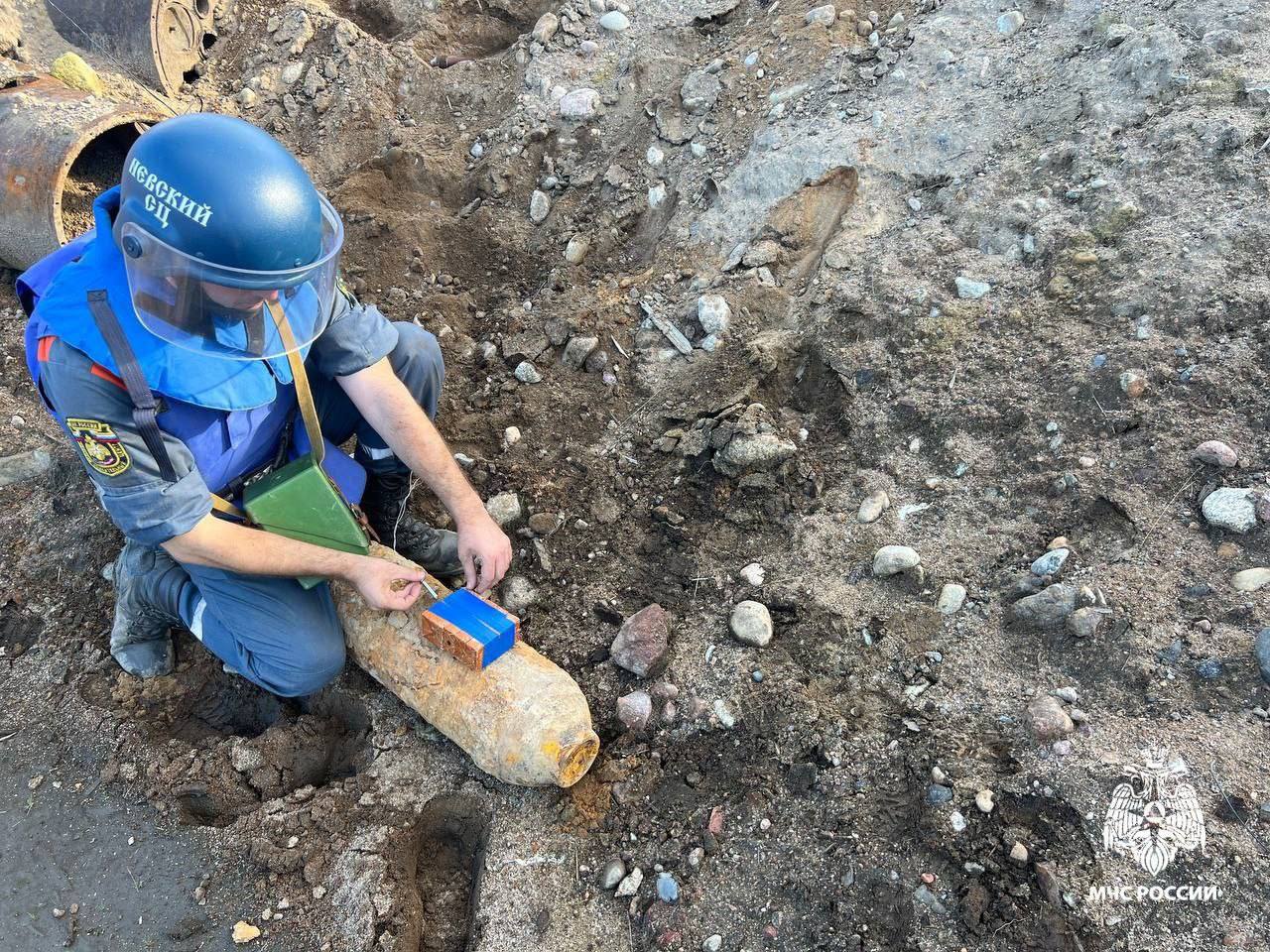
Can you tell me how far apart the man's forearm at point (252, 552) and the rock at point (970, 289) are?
84.7 inches

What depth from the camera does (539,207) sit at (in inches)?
157

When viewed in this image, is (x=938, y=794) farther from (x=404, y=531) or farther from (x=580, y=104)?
(x=580, y=104)

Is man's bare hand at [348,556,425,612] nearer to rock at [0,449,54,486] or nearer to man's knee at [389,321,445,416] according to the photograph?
man's knee at [389,321,445,416]

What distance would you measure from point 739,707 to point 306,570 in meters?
1.20

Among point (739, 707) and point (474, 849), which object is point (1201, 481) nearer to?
point (739, 707)

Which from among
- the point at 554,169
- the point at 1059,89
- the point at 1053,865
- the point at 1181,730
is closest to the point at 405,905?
the point at 1053,865

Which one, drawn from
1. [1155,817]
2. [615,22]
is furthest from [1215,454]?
[615,22]

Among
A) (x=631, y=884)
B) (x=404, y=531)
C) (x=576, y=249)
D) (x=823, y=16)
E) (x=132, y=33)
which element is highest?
(x=132, y=33)

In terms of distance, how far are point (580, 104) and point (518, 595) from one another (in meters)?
2.69

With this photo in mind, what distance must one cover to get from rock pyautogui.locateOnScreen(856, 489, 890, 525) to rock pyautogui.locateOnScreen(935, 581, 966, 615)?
324 millimetres

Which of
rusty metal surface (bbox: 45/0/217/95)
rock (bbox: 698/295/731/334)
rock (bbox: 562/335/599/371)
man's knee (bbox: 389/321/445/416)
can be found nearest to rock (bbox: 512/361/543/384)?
rock (bbox: 562/335/599/371)

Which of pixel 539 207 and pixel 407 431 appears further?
pixel 539 207

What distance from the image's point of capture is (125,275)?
6.33 feet

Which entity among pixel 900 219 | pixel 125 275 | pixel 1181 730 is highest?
pixel 125 275
